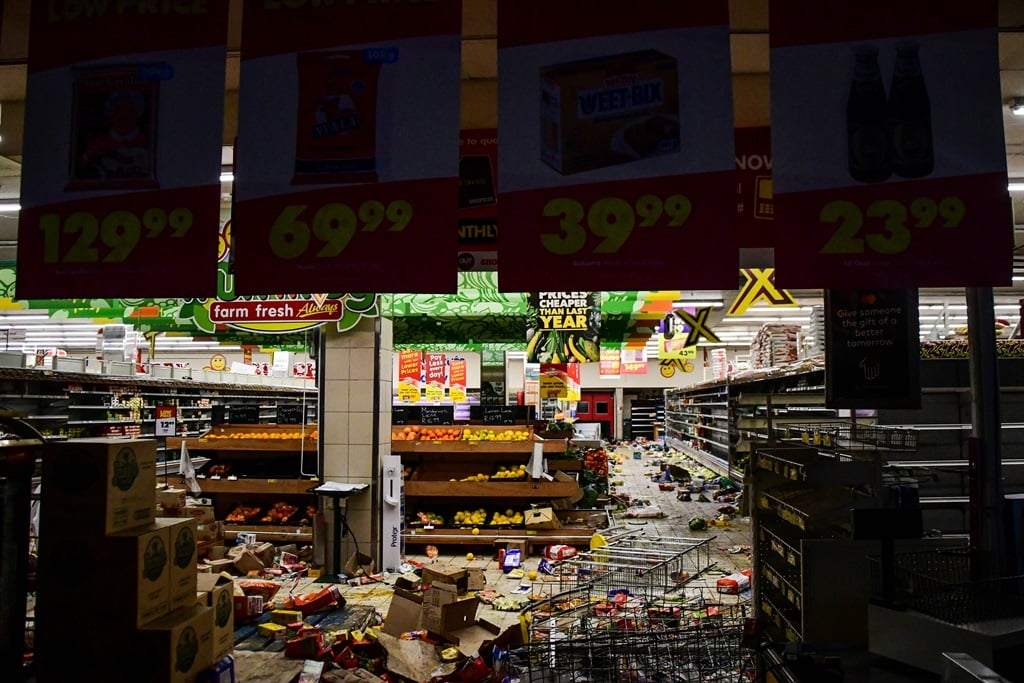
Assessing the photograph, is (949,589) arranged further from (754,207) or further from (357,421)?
(357,421)

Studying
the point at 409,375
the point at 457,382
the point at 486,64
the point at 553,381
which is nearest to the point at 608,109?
the point at 486,64

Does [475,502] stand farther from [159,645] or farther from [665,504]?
[159,645]

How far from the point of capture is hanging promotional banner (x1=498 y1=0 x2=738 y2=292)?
2414 millimetres

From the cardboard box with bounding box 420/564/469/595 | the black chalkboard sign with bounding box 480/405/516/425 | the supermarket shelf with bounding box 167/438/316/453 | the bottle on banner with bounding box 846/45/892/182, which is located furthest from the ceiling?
the black chalkboard sign with bounding box 480/405/516/425

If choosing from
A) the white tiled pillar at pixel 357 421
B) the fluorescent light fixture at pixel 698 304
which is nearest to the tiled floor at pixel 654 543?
the white tiled pillar at pixel 357 421

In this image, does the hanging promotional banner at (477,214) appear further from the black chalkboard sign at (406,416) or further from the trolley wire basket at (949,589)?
the black chalkboard sign at (406,416)

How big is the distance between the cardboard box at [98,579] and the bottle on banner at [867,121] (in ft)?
11.1

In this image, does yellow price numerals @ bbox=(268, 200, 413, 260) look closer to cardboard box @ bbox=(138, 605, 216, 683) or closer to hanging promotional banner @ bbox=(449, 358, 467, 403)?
cardboard box @ bbox=(138, 605, 216, 683)

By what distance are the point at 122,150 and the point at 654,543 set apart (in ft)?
22.4

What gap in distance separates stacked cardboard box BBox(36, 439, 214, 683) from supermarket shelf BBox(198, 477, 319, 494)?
6239mm

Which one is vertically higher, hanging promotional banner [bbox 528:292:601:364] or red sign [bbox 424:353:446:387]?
hanging promotional banner [bbox 528:292:601:364]

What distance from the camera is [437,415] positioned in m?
11.2

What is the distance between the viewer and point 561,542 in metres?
9.12

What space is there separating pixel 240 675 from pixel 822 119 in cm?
444
